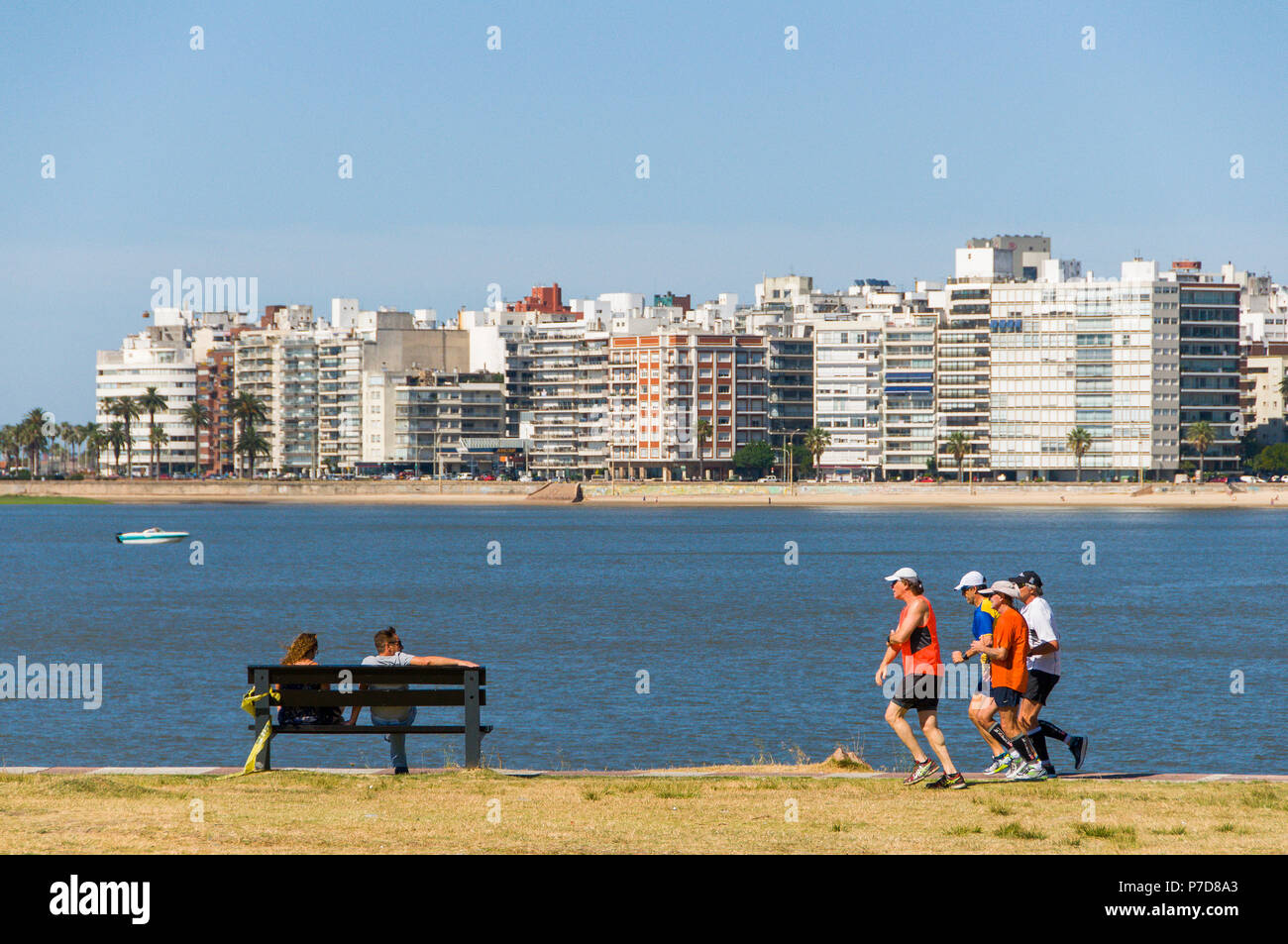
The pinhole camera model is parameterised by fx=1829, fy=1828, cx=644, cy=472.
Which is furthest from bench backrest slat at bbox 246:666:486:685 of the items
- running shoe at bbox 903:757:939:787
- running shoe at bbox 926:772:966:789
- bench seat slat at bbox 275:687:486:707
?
running shoe at bbox 926:772:966:789

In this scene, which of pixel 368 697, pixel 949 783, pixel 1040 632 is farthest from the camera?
pixel 1040 632

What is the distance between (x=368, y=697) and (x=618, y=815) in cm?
390

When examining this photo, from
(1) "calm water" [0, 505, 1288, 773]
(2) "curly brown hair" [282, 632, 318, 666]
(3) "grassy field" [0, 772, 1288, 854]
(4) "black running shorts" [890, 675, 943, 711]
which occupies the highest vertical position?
(2) "curly brown hair" [282, 632, 318, 666]

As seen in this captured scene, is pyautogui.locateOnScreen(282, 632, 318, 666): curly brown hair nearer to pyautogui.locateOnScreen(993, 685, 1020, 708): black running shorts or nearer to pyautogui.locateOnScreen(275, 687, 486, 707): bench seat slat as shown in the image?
pyautogui.locateOnScreen(275, 687, 486, 707): bench seat slat

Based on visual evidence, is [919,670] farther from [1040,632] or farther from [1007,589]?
[1040,632]

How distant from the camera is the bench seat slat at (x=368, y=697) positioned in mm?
17625

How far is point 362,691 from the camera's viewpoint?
1773 centimetres

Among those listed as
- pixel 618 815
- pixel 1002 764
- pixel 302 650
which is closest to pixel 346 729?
pixel 302 650

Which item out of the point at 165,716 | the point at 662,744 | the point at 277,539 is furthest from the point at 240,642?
the point at 277,539

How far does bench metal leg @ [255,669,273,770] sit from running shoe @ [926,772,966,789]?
6.36 metres

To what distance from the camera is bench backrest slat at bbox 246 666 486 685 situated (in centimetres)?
1762

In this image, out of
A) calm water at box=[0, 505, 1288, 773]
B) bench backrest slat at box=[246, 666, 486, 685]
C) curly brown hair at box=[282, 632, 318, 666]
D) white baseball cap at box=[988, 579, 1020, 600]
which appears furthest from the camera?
calm water at box=[0, 505, 1288, 773]

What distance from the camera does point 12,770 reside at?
17.2 m
